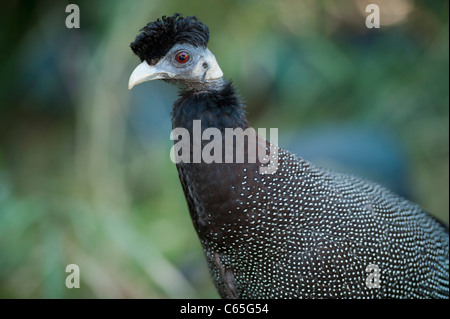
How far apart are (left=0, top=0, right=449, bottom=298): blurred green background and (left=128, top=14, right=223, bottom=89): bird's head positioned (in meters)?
1.22

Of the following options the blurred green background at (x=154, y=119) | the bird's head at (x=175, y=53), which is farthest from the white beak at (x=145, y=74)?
the blurred green background at (x=154, y=119)

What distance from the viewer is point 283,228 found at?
1686mm

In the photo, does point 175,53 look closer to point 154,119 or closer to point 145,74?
point 145,74

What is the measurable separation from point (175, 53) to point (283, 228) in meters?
0.67

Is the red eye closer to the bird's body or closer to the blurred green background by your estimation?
the bird's body

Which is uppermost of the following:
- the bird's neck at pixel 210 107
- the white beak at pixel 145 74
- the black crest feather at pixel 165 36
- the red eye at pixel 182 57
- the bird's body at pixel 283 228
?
the black crest feather at pixel 165 36

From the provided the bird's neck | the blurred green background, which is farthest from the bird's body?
the blurred green background

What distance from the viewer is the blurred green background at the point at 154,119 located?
264 cm

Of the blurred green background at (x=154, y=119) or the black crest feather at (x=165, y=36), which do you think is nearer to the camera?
the black crest feather at (x=165, y=36)

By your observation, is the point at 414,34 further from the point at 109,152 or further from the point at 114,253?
the point at 114,253

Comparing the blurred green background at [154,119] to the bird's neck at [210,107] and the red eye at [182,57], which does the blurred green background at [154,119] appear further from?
the red eye at [182,57]

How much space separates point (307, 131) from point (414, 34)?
115 cm

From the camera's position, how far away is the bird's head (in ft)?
5.15

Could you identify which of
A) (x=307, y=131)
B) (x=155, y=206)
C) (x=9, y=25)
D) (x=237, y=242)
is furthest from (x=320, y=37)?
(x=237, y=242)
